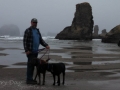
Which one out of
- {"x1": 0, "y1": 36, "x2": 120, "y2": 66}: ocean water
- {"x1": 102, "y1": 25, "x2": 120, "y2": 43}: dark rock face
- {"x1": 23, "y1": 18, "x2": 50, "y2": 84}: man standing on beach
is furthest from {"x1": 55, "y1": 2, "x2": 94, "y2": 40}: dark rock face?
{"x1": 23, "y1": 18, "x2": 50, "y2": 84}: man standing on beach

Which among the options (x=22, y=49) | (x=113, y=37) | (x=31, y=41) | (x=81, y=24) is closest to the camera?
(x=31, y=41)

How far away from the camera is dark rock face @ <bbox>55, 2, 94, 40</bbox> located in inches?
3639

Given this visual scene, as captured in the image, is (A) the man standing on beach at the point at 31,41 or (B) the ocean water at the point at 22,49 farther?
(B) the ocean water at the point at 22,49

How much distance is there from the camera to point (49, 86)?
8.47 m

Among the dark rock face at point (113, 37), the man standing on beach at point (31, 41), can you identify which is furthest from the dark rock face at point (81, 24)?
the man standing on beach at point (31, 41)

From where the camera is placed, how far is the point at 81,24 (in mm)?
95625

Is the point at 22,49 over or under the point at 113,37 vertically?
under

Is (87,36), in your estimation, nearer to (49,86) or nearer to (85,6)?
(85,6)

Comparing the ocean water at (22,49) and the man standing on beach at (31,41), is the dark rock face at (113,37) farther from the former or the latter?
the man standing on beach at (31,41)

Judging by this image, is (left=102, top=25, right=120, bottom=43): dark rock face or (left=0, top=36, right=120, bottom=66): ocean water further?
(left=102, top=25, right=120, bottom=43): dark rock face

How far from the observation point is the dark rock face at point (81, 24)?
92.4 m

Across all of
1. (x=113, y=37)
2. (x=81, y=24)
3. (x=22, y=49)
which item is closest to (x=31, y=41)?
(x=22, y=49)

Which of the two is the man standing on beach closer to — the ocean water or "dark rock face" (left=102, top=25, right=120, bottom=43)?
the ocean water

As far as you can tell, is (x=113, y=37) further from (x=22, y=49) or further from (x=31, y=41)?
(x=31, y=41)
